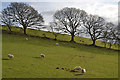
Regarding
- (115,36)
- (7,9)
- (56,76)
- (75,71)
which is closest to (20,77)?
(56,76)

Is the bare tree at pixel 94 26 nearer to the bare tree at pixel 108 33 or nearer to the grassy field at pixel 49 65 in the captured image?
the bare tree at pixel 108 33

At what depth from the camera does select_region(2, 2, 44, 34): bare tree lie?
46.6m

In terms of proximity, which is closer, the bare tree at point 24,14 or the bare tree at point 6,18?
the bare tree at point 6,18

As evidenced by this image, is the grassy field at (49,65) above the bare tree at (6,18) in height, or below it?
below

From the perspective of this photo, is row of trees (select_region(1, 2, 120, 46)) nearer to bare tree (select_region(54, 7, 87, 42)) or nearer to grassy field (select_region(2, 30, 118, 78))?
bare tree (select_region(54, 7, 87, 42))

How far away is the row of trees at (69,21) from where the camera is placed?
45.3m

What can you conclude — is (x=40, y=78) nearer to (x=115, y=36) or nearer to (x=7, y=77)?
(x=7, y=77)

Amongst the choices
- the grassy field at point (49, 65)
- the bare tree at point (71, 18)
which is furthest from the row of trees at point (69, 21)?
the grassy field at point (49, 65)

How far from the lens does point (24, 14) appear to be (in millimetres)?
46688

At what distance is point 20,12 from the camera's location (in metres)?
46.9

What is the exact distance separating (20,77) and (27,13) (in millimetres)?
38765

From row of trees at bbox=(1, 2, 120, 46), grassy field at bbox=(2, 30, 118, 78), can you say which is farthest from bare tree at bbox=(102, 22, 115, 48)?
grassy field at bbox=(2, 30, 118, 78)

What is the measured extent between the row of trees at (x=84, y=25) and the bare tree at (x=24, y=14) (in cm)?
623

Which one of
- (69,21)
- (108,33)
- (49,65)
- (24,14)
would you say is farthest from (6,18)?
(49,65)
